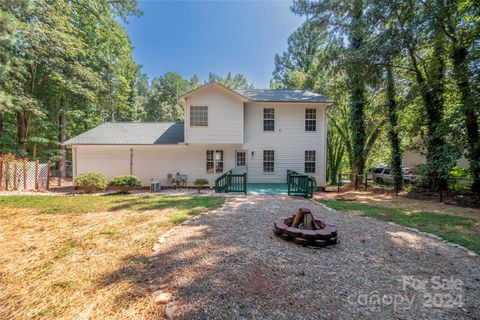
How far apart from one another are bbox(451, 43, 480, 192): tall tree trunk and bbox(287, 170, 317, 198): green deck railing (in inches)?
257

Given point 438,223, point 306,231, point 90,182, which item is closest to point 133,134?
point 90,182

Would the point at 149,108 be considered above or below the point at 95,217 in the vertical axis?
above

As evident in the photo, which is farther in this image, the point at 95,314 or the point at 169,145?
the point at 169,145

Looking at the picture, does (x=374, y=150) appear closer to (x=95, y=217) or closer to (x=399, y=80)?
(x=399, y=80)

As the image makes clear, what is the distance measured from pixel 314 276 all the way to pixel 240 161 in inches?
432

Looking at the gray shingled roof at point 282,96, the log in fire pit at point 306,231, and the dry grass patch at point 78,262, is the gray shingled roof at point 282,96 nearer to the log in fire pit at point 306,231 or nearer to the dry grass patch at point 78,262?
the dry grass patch at point 78,262

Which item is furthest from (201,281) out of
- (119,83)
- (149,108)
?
(149,108)

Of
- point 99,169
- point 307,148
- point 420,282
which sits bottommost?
point 420,282

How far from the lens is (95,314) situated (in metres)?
2.17

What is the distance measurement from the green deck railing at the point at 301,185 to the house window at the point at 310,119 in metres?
4.86

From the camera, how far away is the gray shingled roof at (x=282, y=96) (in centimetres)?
1344

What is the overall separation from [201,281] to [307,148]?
1238cm

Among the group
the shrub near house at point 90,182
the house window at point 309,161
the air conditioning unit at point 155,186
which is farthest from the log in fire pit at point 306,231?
the shrub near house at point 90,182

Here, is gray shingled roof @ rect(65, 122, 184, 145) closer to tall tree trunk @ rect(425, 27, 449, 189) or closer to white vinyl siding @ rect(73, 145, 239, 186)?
white vinyl siding @ rect(73, 145, 239, 186)
